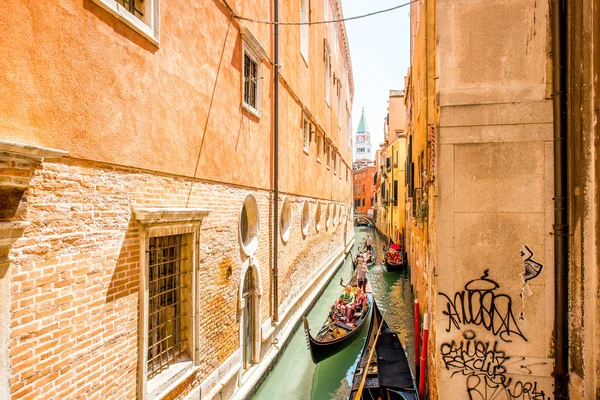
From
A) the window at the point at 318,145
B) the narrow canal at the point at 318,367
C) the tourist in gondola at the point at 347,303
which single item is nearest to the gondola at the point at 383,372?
the narrow canal at the point at 318,367

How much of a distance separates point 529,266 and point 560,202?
831 millimetres

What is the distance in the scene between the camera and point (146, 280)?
4203 mm

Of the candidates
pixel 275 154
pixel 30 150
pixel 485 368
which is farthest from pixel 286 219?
pixel 30 150

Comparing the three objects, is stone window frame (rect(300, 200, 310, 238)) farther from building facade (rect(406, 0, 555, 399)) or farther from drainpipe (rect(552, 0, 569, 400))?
drainpipe (rect(552, 0, 569, 400))

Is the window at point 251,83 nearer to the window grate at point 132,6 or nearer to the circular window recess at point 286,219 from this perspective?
the window grate at point 132,6

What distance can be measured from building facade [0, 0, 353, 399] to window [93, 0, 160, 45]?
2cm

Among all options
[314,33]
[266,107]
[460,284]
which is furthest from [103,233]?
[314,33]

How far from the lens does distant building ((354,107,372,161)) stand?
10056 centimetres

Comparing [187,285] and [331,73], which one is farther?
[331,73]

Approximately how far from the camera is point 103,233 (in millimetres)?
3623

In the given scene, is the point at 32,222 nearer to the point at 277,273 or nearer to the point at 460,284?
the point at 460,284

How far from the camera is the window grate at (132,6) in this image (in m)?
4.10

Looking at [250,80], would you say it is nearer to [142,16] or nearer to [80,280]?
[142,16]

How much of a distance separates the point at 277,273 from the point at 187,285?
12.8ft
